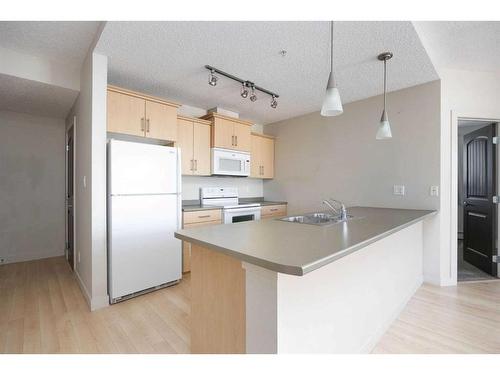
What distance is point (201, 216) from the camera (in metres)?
3.21

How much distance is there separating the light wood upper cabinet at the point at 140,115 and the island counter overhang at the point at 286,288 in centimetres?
171

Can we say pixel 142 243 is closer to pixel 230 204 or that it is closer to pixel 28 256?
pixel 230 204

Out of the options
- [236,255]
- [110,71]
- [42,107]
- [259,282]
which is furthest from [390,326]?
[42,107]

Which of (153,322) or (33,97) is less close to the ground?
(33,97)

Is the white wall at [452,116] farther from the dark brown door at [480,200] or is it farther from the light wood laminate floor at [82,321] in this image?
the light wood laminate floor at [82,321]

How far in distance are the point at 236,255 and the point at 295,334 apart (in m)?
0.45

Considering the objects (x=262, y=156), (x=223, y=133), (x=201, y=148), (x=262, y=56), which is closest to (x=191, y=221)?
(x=201, y=148)


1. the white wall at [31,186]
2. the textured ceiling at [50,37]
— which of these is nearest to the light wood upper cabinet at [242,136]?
the textured ceiling at [50,37]

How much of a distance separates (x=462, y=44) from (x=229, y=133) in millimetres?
2714

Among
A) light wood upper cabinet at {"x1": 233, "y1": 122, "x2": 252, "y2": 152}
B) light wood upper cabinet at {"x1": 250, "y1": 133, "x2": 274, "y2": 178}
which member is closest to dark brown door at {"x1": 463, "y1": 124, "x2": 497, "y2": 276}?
light wood upper cabinet at {"x1": 250, "y1": 133, "x2": 274, "y2": 178}

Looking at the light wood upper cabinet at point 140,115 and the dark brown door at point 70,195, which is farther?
the dark brown door at point 70,195

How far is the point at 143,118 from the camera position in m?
2.72

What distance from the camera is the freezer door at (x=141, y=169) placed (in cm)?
232
